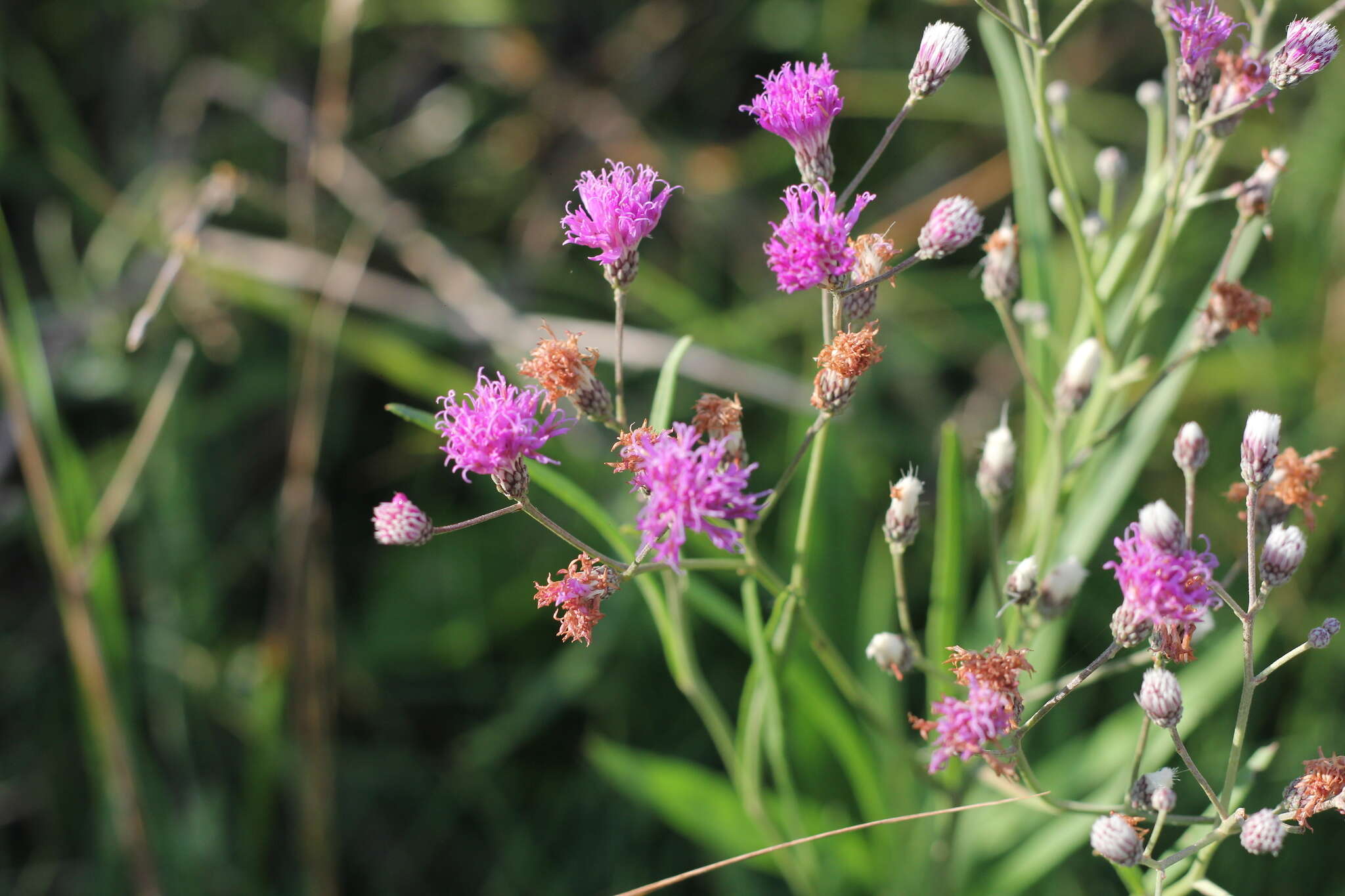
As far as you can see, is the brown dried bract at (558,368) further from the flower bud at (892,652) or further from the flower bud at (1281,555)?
the flower bud at (1281,555)

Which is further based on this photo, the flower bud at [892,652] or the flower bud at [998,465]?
the flower bud at [998,465]

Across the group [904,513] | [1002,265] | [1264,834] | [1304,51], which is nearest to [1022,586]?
[904,513]

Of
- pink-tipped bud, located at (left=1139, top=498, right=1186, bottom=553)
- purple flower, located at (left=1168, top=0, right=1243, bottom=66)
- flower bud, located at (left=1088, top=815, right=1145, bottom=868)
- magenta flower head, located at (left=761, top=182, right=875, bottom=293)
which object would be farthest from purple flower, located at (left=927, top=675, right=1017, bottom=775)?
purple flower, located at (left=1168, top=0, right=1243, bottom=66)

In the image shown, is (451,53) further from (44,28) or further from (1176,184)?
(1176,184)

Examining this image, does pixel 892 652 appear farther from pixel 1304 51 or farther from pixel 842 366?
pixel 1304 51

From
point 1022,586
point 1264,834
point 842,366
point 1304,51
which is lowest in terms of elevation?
point 1264,834

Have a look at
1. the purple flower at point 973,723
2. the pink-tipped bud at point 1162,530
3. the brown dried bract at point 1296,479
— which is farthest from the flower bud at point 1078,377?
the purple flower at point 973,723
